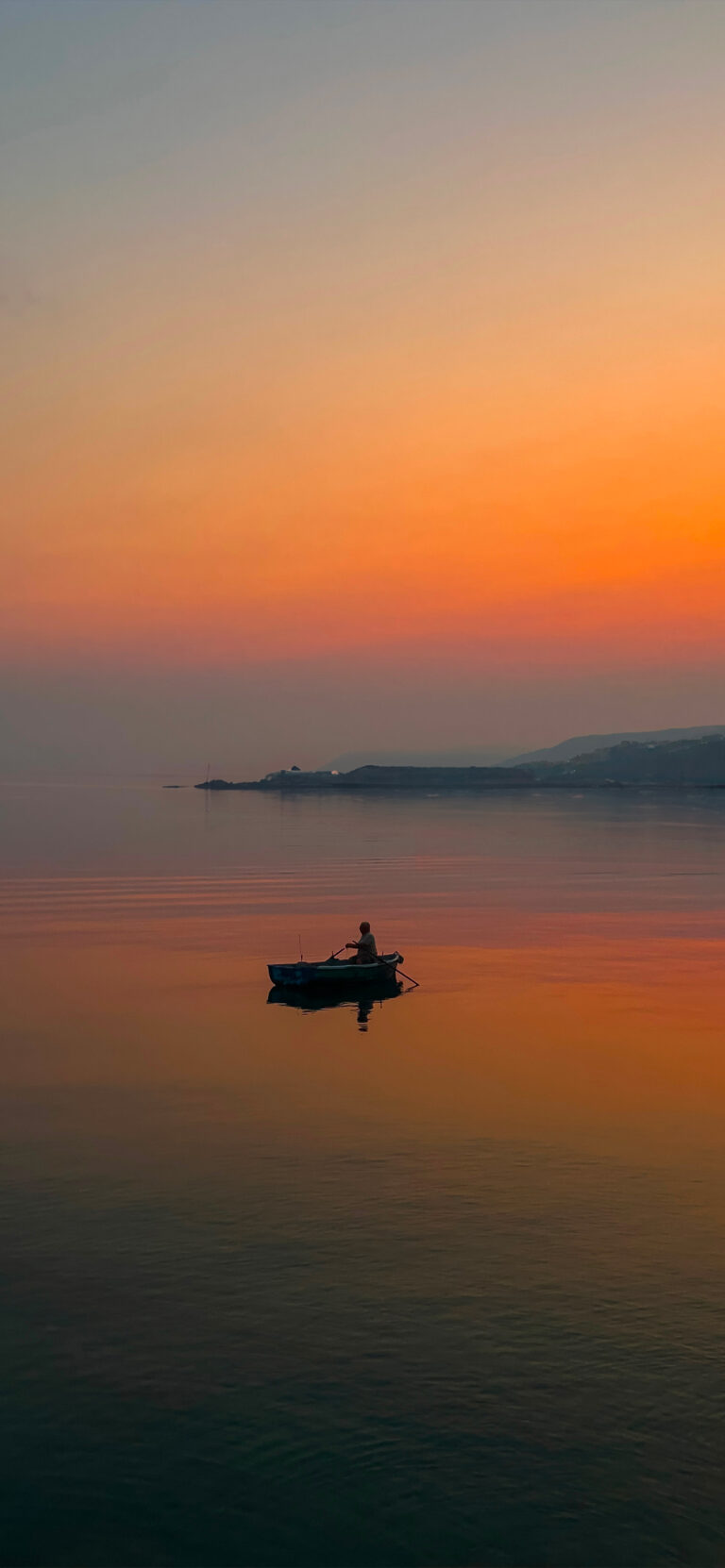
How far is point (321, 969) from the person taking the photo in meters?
51.9

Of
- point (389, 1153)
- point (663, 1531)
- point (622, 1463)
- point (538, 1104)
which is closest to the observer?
point (663, 1531)

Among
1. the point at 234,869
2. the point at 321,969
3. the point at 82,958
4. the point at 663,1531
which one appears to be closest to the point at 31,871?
the point at 234,869

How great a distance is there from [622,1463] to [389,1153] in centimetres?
1342

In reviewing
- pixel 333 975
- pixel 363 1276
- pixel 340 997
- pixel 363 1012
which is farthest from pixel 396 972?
pixel 363 1276

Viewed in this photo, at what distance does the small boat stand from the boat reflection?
0.63 ft

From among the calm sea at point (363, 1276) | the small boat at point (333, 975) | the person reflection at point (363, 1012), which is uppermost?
the small boat at point (333, 975)

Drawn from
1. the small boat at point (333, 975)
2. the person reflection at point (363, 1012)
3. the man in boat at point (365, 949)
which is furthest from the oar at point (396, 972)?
the person reflection at point (363, 1012)

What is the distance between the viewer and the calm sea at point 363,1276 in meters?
15.6

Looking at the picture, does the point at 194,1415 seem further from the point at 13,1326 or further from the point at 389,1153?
the point at 389,1153

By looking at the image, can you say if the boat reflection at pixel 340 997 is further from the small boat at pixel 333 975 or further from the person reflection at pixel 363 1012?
the small boat at pixel 333 975

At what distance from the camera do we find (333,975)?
52500 mm

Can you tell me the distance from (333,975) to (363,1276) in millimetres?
30391

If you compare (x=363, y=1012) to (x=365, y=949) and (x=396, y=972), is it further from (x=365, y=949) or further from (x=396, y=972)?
(x=396, y=972)

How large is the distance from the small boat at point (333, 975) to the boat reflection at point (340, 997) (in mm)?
191
